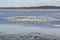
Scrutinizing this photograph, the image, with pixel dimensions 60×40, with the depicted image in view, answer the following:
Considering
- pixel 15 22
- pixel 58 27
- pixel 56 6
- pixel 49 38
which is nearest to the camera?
pixel 49 38

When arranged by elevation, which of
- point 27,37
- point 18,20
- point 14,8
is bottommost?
point 14,8

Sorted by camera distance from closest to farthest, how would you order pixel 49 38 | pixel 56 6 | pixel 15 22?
pixel 49 38 < pixel 15 22 < pixel 56 6

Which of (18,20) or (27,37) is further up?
(27,37)

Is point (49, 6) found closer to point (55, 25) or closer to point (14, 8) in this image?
point (14, 8)

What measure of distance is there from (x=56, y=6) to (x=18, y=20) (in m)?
4.99

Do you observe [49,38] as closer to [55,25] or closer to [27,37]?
[27,37]

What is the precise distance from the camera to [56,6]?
12750 millimetres

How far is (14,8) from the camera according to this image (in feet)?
44.1

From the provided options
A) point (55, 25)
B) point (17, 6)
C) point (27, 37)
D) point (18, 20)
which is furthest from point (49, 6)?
point (27, 37)

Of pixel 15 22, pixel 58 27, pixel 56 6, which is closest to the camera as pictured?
pixel 58 27

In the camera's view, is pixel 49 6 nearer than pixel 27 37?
No

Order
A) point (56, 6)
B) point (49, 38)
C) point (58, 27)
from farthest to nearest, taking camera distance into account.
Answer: point (56, 6)
point (58, 27)
point (49, 38)

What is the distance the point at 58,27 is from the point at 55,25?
0.37 metres

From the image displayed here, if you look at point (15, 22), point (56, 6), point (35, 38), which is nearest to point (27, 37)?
point (35, 38)
